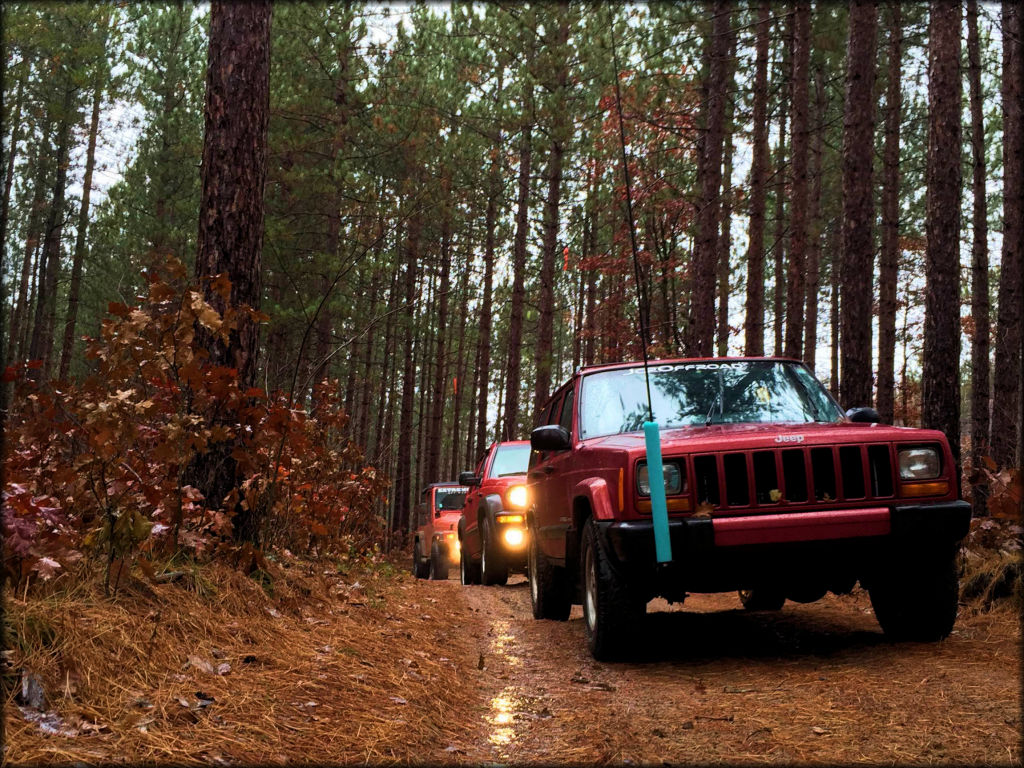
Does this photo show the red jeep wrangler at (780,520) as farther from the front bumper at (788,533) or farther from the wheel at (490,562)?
the wheel at (490,562)

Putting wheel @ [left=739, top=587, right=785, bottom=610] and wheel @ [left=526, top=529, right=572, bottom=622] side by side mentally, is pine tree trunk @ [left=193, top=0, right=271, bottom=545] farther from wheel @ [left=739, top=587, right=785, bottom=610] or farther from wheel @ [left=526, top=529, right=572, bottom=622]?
wheel @ [left=739, top=587, right=785, bottom=610]

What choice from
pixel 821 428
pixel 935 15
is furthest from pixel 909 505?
pixel 935 15

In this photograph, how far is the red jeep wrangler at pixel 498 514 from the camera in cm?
1116

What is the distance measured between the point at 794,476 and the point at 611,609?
1359 millimetres

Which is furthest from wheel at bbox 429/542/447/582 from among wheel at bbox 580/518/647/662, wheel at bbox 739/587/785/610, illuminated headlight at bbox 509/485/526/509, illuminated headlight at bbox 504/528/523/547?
wheel at bbox 580/518/647/662

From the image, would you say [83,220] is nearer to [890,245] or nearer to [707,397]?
[890,245]

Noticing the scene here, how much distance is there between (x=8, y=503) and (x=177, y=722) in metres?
1.35

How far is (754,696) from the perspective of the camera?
4.36 meters

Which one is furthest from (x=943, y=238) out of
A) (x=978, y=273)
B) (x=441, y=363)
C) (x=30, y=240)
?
(x=30, y=240)

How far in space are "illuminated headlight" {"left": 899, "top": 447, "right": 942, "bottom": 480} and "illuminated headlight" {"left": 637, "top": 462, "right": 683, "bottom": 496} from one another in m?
1.34

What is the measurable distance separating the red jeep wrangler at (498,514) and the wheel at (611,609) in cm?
558

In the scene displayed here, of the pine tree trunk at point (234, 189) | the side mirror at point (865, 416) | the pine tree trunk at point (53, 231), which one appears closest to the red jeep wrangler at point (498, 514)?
the pine tree trunk at point (234, 189)

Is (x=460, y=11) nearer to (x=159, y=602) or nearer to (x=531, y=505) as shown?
(x=531, y=505)

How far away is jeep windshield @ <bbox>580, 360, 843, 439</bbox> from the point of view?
6.23 m
